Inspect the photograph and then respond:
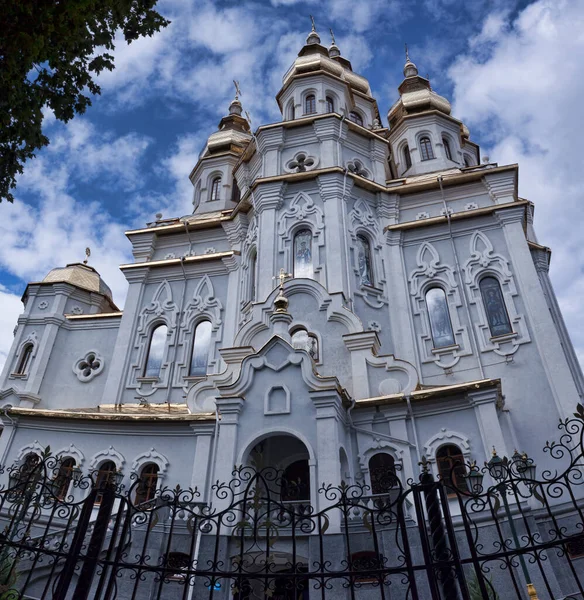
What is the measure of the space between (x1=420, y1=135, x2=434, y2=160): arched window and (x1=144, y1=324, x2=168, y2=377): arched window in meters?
12.7

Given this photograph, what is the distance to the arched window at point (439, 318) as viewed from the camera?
53.5 feet

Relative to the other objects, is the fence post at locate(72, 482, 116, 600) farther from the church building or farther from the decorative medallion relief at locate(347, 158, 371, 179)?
the decorative medallion relief at locate(347, 158, 371, 179)

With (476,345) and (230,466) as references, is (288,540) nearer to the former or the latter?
(230,466)

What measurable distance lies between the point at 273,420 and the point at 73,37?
8.34 m

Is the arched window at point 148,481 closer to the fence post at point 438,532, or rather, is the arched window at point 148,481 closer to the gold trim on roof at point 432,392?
the gold trim on roof at point 432,392

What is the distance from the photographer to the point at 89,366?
1972cm

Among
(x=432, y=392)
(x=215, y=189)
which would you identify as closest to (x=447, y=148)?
(x=215, y=189)

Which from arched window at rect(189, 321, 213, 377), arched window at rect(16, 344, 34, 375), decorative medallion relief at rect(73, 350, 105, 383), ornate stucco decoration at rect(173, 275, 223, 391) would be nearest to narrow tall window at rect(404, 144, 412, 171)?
ornate stucco decoration at rect(173, 275, 223, 391)

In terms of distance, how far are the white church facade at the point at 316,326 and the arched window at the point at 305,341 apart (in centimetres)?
6

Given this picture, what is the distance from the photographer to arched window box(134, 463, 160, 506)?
13.1 m

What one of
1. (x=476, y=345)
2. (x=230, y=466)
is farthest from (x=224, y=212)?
(x=230, y=466)

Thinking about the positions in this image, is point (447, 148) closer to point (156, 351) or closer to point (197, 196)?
point (197, 196)

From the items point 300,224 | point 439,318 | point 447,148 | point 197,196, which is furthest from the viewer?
point 197,196

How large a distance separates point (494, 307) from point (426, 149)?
9.32 m
